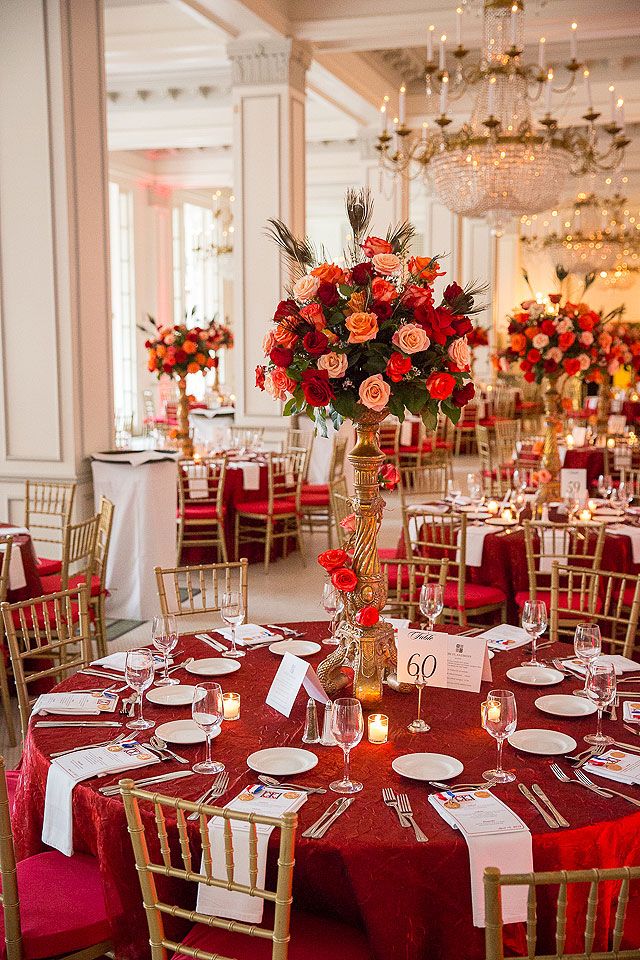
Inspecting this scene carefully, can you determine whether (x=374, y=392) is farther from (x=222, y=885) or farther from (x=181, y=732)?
(x=222, y=885)

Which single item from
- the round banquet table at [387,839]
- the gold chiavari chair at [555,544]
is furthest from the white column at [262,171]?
the round banquet table at [387,839]

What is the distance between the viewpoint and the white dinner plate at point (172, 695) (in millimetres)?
2912

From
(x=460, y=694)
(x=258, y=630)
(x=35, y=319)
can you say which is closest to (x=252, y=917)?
(x=460, y=694)

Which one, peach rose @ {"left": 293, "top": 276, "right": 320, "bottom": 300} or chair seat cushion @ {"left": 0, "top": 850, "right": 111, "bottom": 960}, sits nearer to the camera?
chair seat cushion @ {"left": 0, "top": 850, "right": 111, "bottom": 960}

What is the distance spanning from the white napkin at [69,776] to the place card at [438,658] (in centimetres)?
76

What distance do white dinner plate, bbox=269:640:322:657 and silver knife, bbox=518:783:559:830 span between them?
1.14 meters

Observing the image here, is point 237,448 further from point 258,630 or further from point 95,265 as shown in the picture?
point 258,630

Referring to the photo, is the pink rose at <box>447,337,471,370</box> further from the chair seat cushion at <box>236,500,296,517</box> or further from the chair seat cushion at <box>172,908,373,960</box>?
the chair seat cushion at <box>236,500,296,517</box>

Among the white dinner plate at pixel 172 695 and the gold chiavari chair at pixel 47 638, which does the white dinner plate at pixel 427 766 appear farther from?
the gold chiavari chair at pixel 47 638

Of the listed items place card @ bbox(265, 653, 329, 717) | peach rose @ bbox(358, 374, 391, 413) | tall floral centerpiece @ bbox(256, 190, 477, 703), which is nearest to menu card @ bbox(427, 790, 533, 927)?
place card @ bbox(265, 653, 329, 717)

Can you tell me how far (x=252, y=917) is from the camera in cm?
210

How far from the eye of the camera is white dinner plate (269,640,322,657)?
3375mm

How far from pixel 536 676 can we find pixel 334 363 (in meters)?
1.23

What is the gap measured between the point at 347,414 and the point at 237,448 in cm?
657
